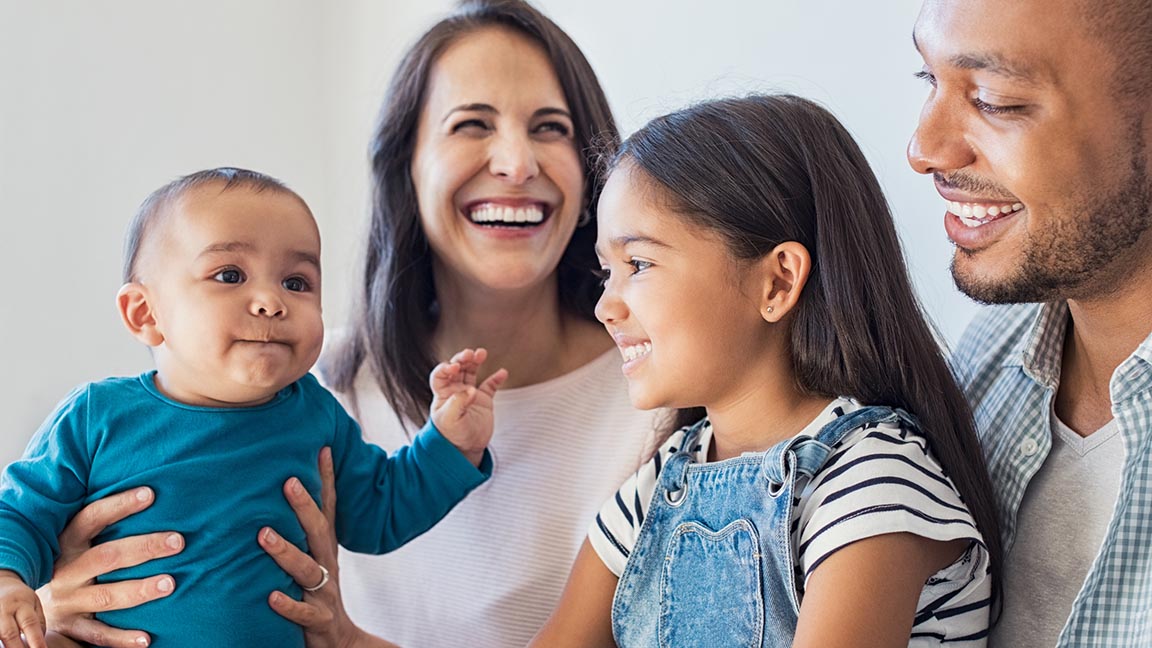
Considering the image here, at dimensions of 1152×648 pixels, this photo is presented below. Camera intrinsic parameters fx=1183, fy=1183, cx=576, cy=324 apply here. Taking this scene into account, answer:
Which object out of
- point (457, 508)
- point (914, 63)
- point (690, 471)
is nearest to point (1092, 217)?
point (690, 471)

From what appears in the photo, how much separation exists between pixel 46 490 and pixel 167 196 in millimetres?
410

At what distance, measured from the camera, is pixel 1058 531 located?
58.6 inches

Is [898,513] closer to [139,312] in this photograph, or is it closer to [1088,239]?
[1088,239]

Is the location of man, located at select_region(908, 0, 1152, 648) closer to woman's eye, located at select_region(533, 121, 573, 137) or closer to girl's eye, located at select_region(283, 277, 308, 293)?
woman's eye, located at select_region(533, 121, 573, 137)

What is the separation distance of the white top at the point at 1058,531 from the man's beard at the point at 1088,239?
0.64 feet

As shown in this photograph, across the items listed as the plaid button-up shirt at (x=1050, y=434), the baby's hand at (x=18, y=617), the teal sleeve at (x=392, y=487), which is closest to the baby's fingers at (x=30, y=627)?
the baby's hand at (x=18, y=617)

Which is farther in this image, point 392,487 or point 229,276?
point 392,487

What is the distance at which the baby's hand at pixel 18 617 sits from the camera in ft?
4.32

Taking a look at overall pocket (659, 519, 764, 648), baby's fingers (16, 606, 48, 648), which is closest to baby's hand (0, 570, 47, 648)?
baby's fingers (16, 606, 48, 648)

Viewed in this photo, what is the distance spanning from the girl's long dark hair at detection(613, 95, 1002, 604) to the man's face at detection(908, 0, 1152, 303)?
0.11 m

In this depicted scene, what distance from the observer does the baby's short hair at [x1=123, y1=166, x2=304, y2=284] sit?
5.18 ft

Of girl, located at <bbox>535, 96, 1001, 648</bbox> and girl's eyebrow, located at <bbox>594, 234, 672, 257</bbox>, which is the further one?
girl's eyebrow, located at <bbox>594, 234, 672, 257</bbox>

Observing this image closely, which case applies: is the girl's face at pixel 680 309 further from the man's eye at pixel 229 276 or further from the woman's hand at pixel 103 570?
the woman's hand at pixel 103 570

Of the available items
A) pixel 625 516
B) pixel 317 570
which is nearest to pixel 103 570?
pixel 317 570
